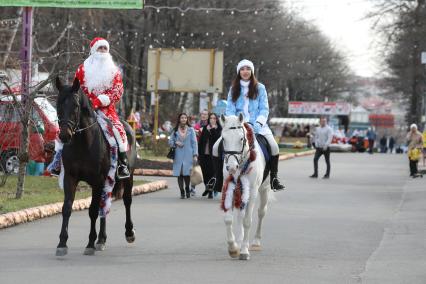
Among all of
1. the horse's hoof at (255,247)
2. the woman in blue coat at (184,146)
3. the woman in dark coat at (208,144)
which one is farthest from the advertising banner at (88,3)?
the horse's hoof at (255,247)

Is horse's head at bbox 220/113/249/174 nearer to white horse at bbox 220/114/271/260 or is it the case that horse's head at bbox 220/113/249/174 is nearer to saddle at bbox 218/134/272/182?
white horse at bbox 220/114/271/260

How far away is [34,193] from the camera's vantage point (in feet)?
61.1

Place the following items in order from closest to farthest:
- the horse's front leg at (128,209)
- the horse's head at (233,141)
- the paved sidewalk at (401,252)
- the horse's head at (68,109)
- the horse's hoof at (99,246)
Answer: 1. the paved sidewalk at (401,252)
2. the horse's head at (68,109)
3. the horse's head at (233,141)
4. the horse's hoof at (99,246)
5. the horse's front leg at (128,209)

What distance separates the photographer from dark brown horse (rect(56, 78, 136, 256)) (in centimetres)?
1116

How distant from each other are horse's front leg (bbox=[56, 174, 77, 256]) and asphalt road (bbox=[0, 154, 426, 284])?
0.13 meters

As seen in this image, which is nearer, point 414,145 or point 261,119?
point 261,119

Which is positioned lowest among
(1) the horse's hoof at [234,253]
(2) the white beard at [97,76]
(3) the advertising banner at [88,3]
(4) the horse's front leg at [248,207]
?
(1) the horse's hoof at [234,253]

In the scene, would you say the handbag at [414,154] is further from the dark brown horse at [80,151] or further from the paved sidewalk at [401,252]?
the dark brown horse at [80,151]

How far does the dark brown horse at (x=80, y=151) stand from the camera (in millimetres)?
11156

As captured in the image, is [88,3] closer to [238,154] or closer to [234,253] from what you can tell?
[238,154]

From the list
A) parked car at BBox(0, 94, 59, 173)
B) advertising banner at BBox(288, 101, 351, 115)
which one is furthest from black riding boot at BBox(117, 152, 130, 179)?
advertising banner at BBox(288, 101, 351, 115)

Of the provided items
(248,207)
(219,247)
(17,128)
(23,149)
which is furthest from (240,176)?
(17,128)

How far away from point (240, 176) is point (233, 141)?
0.52 meters

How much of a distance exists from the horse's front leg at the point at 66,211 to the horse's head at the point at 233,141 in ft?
5.62
